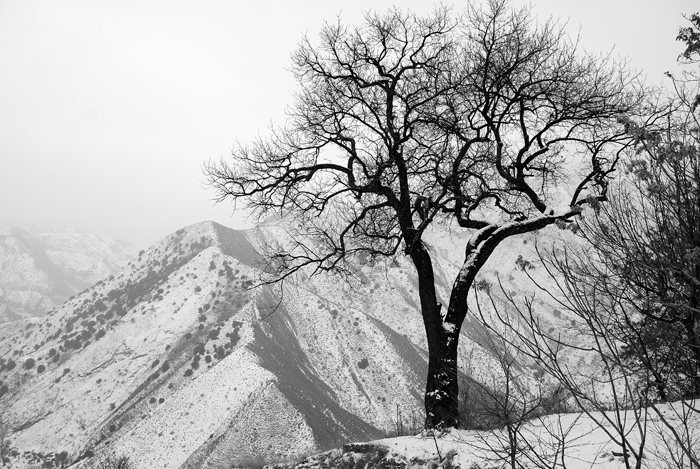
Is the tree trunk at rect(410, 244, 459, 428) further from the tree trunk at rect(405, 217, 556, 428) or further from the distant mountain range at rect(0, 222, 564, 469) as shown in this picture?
the distant mountain range at rect(0, 222, 564, 469)

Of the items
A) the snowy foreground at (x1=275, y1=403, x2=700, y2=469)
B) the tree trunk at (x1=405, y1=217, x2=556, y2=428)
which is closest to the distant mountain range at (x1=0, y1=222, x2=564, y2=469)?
the tree trunk at (x1=405, y1=217, x2=556, y2=428)

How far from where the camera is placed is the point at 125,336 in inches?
3716

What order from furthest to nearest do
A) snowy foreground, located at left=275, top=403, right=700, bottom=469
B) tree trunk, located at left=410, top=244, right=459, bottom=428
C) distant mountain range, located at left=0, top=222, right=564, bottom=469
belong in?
distant mountain range, located at left=0, top=222, right=564, bottom=469
tree trunk, located at left=410, top=244, right=459, bottom=428
snowy foreground, located at left=275, top=403, right=700, bottom=469

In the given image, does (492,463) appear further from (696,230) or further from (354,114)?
(354,114)

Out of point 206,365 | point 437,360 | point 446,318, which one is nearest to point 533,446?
point 437,360

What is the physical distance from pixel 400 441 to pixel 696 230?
4864 millimetres

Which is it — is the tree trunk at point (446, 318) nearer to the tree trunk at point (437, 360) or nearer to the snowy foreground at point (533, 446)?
the tree trunk at point (437, 360)

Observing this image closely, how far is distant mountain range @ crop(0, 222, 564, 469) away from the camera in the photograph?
6125 cm

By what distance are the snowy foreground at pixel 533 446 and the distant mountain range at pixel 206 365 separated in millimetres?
45950

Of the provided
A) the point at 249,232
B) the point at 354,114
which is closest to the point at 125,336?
the point at 249,232

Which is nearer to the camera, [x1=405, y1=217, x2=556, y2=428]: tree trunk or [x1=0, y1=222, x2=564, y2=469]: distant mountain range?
[x1=405, y1=217, x2=556, y2=428]: tree trunk

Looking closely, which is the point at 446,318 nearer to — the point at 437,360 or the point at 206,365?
the point at 437,360

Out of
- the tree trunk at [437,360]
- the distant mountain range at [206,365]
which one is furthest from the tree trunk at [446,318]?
the distant mountain range at [206,365]

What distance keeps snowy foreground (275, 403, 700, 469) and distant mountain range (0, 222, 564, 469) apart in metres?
45.9
